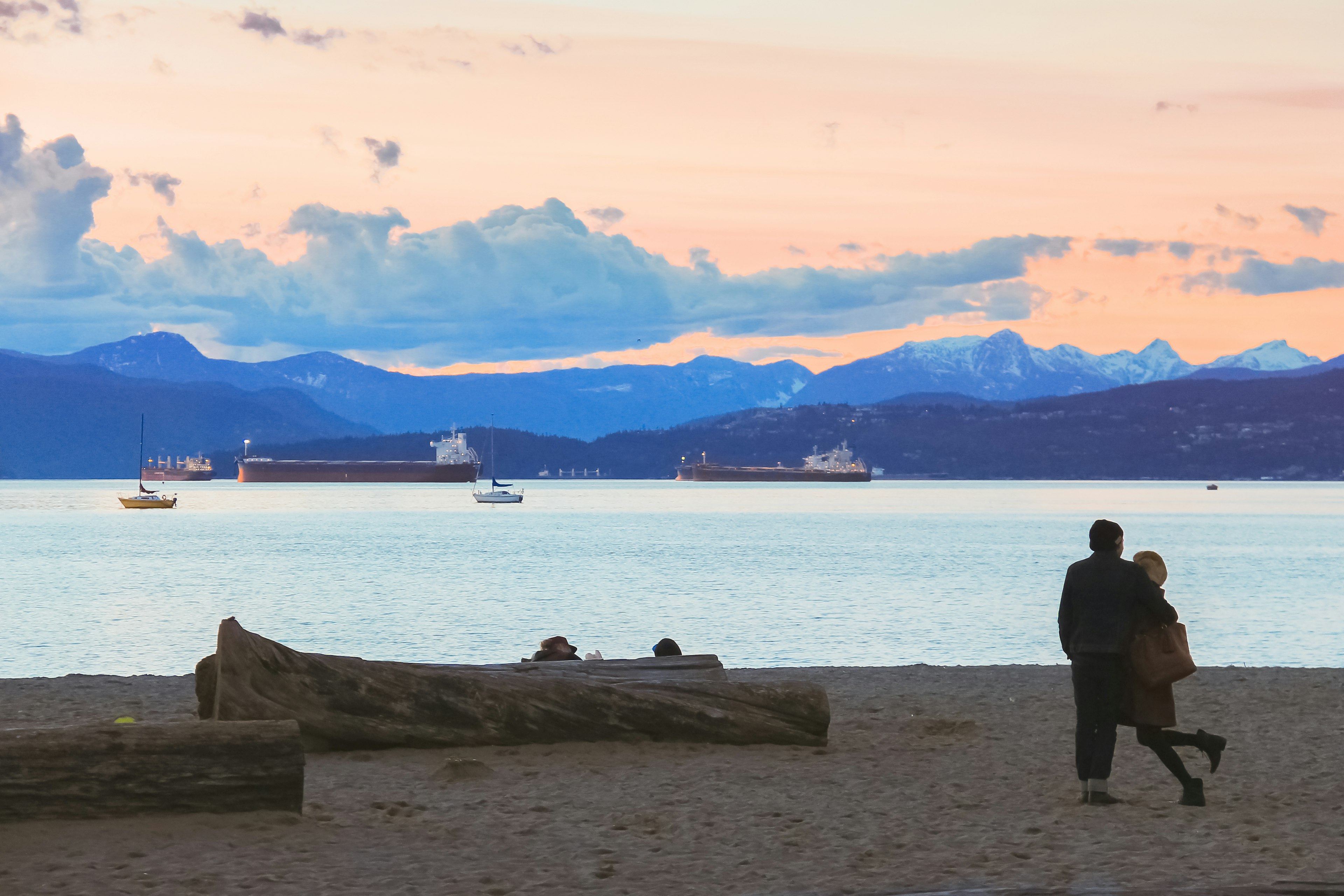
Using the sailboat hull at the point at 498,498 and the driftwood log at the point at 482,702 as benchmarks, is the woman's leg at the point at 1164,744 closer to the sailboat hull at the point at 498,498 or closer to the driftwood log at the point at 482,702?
the driftwood log at the point at 482,702

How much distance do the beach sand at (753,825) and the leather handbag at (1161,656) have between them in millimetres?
826

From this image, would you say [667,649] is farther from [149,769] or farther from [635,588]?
[635,588]

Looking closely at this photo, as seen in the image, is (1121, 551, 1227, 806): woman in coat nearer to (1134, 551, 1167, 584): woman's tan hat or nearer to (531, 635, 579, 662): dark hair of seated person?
(1134, 551, 1167, 584): woman's tan hat

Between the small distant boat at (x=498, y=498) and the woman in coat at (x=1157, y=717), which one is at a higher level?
the woman in coat at (x=1157, y=717)

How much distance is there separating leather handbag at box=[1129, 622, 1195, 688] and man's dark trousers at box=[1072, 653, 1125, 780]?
12cm

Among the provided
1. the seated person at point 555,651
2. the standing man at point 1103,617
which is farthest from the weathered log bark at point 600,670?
the standing man at point 1103,617

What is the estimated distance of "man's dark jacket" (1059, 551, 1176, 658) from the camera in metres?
8.00

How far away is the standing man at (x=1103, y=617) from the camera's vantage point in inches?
316

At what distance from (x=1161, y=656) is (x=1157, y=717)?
0.39 meters

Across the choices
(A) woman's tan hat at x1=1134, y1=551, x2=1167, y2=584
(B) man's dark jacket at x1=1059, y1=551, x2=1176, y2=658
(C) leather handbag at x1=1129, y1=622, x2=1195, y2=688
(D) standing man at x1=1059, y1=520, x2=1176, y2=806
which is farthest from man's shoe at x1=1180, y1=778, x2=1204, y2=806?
(A) woman's tan hat at x1=1134, y1=551, x2=1167, y2=584

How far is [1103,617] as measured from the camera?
8070 mm

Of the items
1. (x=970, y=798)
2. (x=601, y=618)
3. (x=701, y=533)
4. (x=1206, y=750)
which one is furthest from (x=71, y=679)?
(x=701, y=533)

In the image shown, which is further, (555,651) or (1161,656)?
(555,651)

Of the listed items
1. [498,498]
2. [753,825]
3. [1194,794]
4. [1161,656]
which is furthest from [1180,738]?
[498,498]
